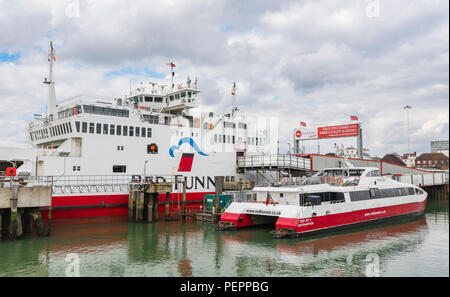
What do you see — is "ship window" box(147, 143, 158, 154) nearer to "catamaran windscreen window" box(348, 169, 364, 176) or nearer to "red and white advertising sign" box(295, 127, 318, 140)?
"catamaran windscreen window" box(348, 169, 364, 176)

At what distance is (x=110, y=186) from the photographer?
23797 millimetres

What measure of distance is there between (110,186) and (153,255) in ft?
34.0

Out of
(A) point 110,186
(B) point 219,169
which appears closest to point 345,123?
(B) point 219,169

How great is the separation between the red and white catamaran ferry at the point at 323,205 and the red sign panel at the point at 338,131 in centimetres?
956

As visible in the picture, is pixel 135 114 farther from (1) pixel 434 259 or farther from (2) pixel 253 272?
(1) pixel 434 259

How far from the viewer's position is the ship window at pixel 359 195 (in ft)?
71.6

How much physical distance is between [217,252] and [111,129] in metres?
13.9

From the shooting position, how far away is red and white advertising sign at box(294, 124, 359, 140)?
3444 centimetres

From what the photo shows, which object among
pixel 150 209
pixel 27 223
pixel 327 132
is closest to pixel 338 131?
pixel 327 132

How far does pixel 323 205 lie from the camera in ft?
64.0

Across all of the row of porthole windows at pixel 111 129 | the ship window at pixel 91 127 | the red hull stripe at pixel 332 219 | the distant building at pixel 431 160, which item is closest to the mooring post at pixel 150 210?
the row of porthole windows at pixel 111 129

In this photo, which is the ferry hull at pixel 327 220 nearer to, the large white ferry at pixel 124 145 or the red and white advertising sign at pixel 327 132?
the large white ferry at pixel 124 145

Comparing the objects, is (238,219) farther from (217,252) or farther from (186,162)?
(186,162)
